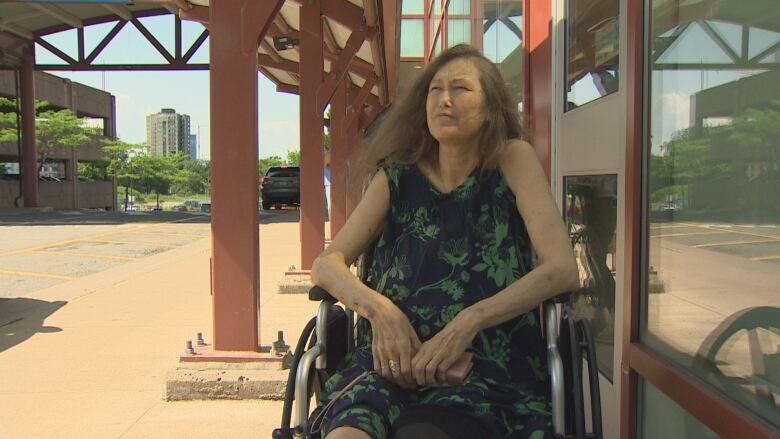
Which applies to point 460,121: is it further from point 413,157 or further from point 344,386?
point 344,386

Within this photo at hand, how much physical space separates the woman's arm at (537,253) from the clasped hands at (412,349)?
6cm

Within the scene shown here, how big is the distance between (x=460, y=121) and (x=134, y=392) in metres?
2.84

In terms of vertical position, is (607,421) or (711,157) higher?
(711,157)

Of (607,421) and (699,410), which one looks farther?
(607,421)

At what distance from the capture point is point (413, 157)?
2217 millimetres

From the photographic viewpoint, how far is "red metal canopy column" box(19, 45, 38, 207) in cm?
2745

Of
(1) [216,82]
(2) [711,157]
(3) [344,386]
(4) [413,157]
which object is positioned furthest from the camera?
(1) [216,82]

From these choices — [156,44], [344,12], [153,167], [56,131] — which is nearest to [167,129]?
[153,167]

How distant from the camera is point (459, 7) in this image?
7.02 m

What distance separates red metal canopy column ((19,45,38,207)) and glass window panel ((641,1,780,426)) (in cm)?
2949

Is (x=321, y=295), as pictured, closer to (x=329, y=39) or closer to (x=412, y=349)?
(x=412, y=349)

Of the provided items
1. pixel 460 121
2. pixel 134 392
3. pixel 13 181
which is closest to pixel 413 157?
pixel 460 121

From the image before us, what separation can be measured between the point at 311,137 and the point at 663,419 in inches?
262

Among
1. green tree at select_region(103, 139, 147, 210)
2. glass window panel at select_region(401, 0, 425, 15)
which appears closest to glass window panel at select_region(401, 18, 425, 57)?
glass window panel at select_region(401, 0, 425, 15)
